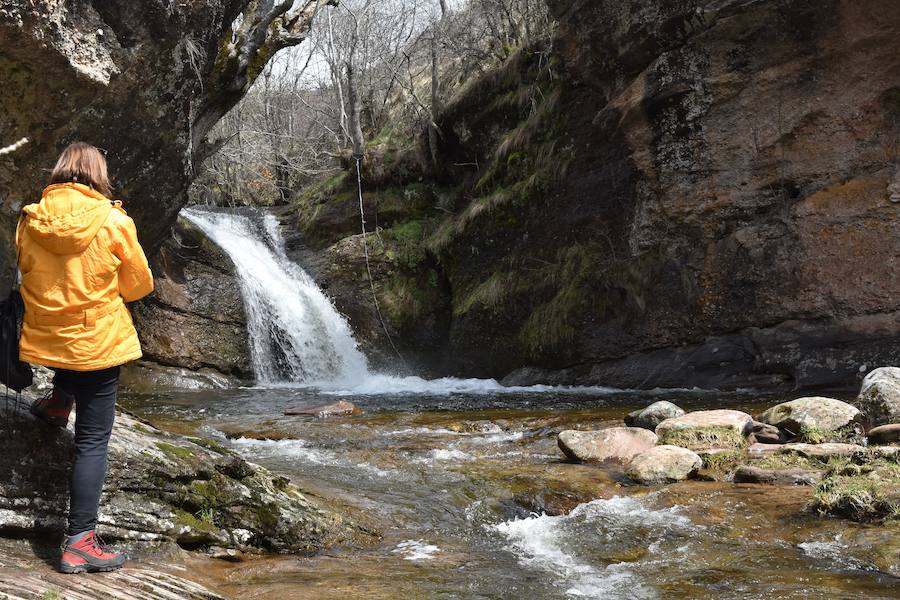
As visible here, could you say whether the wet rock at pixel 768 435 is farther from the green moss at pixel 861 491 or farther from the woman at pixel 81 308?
the woman at pixel 81 308

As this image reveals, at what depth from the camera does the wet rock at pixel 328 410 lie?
9516mm

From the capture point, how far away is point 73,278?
3021mm

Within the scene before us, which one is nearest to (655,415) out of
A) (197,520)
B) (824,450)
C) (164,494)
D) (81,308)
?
(824,450)

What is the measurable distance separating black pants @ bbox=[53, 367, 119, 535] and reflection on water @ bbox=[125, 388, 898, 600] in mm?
641

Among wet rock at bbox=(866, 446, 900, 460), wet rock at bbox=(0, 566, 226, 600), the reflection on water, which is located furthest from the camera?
wet rock at bbox=(866, 446, 900, 460)

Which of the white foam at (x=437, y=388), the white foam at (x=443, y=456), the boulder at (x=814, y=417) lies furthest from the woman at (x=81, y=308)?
the white foam at (x=437, y=388)

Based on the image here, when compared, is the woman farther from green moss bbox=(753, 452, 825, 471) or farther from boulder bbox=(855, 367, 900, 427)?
boulder bbox=(855, 367, 900, 427)

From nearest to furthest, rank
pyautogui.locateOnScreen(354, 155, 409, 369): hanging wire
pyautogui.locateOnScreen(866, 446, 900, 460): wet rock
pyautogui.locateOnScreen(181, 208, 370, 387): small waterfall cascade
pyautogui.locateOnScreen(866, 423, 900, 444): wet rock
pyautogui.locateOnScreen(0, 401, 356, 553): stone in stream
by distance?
pyautogui.locateOnScreen(0, 401, 356, 553): stone in stream, pyautogui.locateOnScreen(866, 446, 900, 460): wet rock, pyautogui.locateOnScreen(866, 423, 900, 444): wet rock, pyautogui.locateOnScreen(181, 208, 370, 387): small waterfall cascade, pyautogui.locateOnScreen(354, 155, 409, 369): hanging wire

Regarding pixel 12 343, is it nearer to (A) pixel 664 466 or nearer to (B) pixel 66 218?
(B) pixel 66 218

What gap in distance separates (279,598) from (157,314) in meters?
12.2

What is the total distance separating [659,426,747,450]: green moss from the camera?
605cm

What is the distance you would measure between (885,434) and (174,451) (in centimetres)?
511

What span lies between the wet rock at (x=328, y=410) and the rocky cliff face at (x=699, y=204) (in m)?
Result: 4.33

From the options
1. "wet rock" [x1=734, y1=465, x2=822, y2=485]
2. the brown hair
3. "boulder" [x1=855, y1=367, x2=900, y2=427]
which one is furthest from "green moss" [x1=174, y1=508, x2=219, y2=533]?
"boulder" [x1=855, y1=367, x2=900, y2=427]
